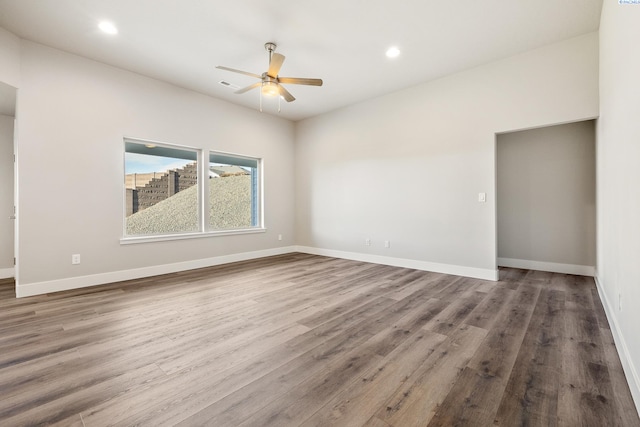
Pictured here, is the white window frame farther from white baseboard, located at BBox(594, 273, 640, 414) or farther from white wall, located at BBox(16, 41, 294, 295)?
white baseboard, located at BBox(594, 273, 640, 414)

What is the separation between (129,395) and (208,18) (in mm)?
3398

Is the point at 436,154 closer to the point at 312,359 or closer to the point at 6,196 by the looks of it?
the point at 312,359

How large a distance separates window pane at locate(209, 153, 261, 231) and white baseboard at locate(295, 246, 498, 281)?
1.62m

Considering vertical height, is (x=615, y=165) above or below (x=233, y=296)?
above

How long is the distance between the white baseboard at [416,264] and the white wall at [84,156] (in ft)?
7.98

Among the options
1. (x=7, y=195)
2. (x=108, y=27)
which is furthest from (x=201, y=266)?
(x=108, y=27)

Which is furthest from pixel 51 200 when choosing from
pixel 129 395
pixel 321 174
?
pixel 321 174

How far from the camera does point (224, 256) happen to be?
5242mm

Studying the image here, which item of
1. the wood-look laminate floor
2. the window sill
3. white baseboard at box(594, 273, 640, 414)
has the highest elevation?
the window sill

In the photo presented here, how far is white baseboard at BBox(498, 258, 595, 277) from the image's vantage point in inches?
162

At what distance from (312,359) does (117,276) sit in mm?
3528

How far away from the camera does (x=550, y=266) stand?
442 cm

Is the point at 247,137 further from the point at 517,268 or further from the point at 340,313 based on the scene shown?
the point at 517,268

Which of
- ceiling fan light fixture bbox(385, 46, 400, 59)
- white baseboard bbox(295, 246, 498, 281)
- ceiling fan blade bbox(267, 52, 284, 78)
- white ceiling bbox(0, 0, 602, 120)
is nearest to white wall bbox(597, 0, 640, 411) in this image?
white ceiling bbox(0, 0, 602, 120)
